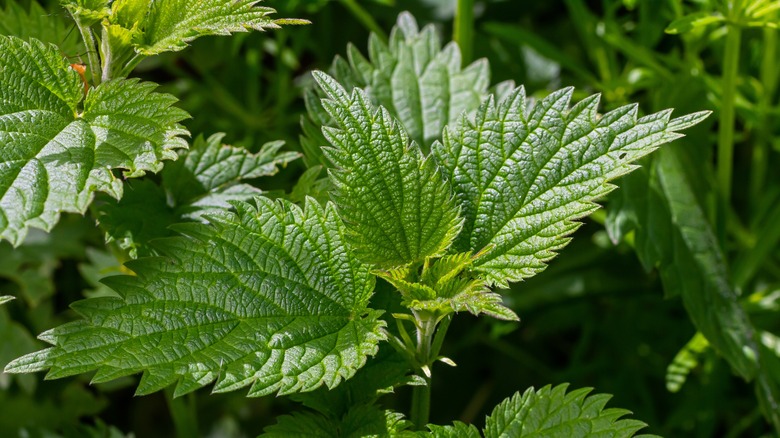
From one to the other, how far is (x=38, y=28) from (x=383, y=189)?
660 millimetres

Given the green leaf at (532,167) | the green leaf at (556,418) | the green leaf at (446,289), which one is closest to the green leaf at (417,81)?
the green leaf at (532,167)

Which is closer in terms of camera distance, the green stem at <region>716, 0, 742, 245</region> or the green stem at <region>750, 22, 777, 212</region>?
the green stem at <region>716, 0, 742, 245</region>

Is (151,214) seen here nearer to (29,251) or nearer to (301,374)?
(301,374)

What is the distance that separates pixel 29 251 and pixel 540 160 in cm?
108

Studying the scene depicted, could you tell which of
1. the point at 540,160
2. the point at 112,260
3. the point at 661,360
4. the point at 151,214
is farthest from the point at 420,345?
the point at 661,360

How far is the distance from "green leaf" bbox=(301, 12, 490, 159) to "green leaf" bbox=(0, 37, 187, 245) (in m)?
0.37

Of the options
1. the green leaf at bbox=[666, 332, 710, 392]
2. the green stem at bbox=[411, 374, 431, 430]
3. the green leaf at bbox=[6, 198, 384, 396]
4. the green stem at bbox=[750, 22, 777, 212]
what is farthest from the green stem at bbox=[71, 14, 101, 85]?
the green stem at bbox=[750, 22, 777, 212]

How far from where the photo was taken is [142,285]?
981mm

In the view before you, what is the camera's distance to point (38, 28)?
51.6 inches

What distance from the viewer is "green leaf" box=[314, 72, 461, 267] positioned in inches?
39.8

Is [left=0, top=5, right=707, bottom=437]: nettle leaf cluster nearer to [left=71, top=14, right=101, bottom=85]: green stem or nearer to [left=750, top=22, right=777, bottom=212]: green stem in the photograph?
[left=71, top=14, right=101, bottom=85]: green stem

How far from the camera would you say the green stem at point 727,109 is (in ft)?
4.75

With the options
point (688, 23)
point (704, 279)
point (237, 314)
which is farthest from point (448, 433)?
point (688, 23)

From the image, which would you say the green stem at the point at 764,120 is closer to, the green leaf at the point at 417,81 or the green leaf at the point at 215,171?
the green leaf at the point at 417,81
